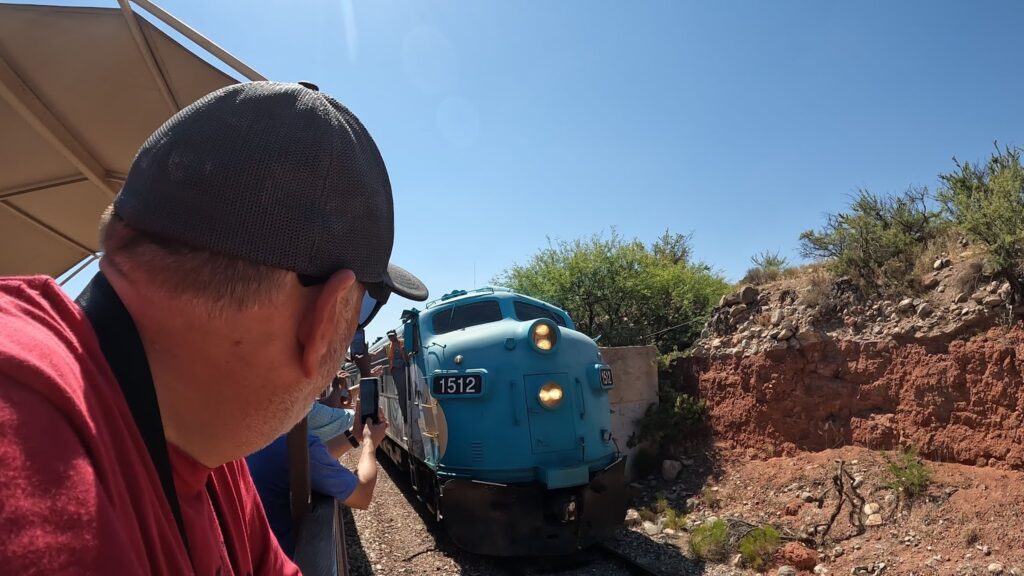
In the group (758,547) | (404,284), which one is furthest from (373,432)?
(758,547)

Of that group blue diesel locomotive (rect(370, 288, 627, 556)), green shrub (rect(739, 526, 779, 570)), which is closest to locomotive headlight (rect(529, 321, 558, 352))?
blue diesel locomotive (rect(370, 288, 627, 556))

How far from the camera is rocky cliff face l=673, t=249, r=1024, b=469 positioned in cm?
661

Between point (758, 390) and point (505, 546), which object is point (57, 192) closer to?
point (505, 546)

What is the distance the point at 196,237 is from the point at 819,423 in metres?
9.13

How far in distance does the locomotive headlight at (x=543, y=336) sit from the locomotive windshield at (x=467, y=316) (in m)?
0.95

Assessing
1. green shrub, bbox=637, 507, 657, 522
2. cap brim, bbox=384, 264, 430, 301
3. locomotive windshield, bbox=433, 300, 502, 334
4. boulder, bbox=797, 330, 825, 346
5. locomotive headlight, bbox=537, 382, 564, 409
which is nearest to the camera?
cap brim, bbox=384, 264, 430, 301

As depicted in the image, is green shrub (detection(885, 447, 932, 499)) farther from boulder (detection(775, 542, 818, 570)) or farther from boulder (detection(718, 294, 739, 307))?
boulder (detection(718, 294, 739, 307))

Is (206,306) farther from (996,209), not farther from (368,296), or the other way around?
(996,209)

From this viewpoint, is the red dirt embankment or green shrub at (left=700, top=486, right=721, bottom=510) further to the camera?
green shrub at (left=700, top=486, right=721, bottom=510)

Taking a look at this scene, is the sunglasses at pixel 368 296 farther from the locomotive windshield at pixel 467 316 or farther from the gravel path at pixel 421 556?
the locomotive windshield at pixel 467 316

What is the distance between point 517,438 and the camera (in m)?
5.84

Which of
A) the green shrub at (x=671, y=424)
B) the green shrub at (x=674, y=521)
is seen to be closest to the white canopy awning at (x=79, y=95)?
the green shrub at (x=674, y=521)

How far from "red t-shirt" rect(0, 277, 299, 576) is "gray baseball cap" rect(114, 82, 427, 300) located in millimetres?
208

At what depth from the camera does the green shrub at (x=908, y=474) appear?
6426mm
